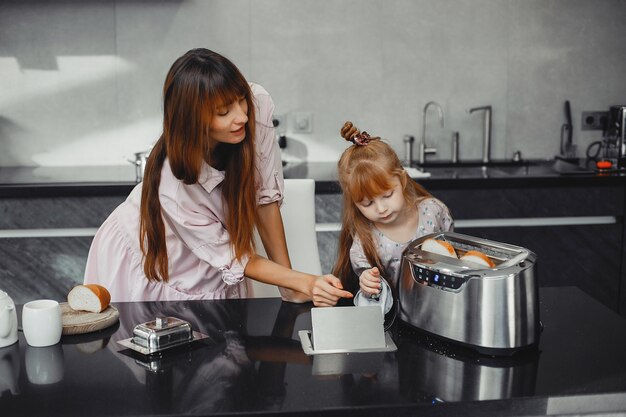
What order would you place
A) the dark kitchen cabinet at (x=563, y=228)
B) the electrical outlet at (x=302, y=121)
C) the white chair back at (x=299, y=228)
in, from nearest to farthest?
the white chair back at (x=299, y=228), the dark kitchen cabinet at (x=563, y=228), the electrical outlet at (x=302, y=121)

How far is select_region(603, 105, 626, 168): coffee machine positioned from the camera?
3213 millimetres

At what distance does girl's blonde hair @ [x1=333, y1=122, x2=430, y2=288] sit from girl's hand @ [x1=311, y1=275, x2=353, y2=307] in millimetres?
234

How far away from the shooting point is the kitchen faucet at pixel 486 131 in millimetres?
3370

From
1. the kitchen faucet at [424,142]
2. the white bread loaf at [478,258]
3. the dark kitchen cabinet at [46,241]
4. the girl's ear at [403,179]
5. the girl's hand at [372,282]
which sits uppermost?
the kitchen faucet at [424,142]

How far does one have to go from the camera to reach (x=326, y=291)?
146cm

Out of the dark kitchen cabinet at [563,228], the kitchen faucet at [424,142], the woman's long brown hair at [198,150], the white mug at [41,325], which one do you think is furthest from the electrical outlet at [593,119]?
the white mug at [41,325]

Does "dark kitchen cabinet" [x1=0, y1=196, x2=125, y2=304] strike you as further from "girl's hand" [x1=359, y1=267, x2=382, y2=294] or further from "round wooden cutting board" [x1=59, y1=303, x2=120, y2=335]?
"girl's hand" [x1=359, y1=267, x2=382, y2=294]

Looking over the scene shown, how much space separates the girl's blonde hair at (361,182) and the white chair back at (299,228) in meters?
0.21

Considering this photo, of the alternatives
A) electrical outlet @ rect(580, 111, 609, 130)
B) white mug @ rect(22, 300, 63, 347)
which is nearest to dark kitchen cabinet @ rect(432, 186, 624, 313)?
electrical outlet @ rect(580, 111, 609, 130)

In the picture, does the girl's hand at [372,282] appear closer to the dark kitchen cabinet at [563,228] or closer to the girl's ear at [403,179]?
the girl's ear at [403,179]

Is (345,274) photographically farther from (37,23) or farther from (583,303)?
(37,23)

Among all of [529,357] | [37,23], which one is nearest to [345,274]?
[529,357]

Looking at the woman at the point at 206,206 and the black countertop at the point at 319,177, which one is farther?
the black countertop at the point at 319,177

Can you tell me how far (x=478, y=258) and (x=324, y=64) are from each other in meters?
2.22
